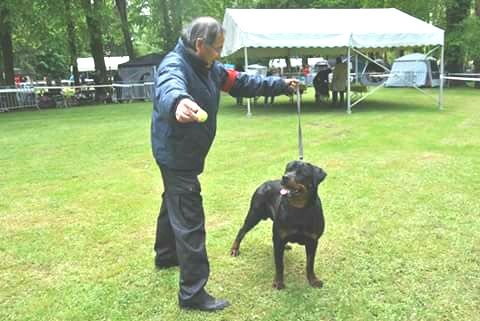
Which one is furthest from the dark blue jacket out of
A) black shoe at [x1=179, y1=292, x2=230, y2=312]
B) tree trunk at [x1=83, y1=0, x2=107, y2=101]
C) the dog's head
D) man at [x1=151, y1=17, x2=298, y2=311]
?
tree trunk at [x1=83, y1=0, x2=107, y2=101]

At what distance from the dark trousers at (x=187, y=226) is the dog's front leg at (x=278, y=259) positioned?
0.46 meters

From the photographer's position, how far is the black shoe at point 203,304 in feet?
9.41

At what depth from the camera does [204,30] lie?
8.41ft

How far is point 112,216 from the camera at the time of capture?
476 cm

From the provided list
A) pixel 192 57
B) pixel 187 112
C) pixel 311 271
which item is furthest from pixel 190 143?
pixel 311 271

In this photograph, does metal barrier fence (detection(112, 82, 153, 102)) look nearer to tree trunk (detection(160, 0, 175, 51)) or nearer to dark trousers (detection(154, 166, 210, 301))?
tree trunk (detection(160, 0, 175, 51))

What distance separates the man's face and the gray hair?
17mm

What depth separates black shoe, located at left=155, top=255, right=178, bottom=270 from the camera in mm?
3463

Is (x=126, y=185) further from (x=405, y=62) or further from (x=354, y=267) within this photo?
(x=405, y=62)

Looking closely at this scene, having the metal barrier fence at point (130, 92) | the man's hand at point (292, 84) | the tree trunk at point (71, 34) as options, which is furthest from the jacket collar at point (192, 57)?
the tree trunk at point (71, 34)

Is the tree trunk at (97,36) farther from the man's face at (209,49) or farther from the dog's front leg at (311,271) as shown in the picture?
the dog's front leg at (311,271)

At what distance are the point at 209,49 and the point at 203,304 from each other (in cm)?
148

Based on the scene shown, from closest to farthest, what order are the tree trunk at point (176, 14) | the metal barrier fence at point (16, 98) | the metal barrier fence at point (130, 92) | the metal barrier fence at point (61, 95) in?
the metal barrier fence at point (16, 98)
the metal barrier fence at point (61, 95)
the metal barrier fence at point (130, 92)
the tree trunk at point (176, 14)

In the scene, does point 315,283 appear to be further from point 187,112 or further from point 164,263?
point 187,112
